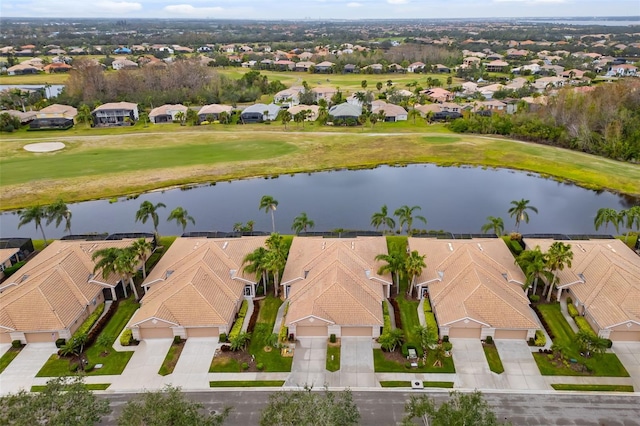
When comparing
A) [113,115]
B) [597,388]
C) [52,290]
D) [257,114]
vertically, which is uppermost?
[52,290]

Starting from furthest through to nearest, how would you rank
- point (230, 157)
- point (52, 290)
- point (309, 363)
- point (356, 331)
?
point (230, 157) → point (52, 290) → point (356, 331) → point (309, 363)

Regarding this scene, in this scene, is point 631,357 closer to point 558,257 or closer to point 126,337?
point 558,257

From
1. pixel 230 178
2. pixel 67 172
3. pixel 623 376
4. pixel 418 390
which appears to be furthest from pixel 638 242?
pixel 67 172

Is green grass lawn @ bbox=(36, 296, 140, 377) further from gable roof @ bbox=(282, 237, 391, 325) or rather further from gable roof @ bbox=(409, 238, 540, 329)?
gable roof @ bbox=(409, 238, 540, 329)

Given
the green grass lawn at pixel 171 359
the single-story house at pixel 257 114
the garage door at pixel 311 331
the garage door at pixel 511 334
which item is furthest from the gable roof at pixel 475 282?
the single-story house at pixel 257 114

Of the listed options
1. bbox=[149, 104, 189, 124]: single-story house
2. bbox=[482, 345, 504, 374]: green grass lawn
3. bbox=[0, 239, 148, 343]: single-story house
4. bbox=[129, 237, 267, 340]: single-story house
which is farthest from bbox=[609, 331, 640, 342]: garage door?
bbox=[149, 104, 189, 124]: single-story house

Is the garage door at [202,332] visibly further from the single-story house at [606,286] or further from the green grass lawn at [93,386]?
the single-story house at [606,286]

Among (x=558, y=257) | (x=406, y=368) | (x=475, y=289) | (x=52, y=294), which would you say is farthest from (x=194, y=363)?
(x=558, y=257)
